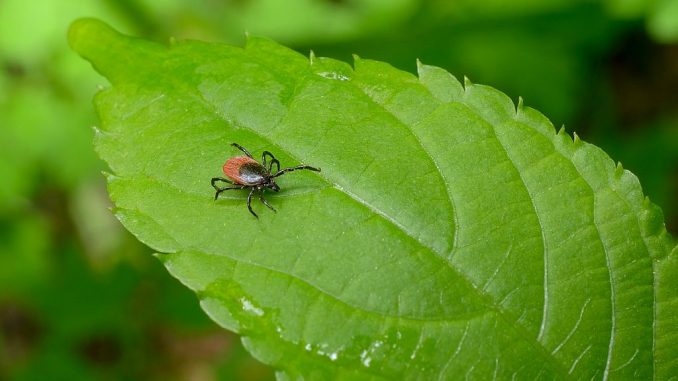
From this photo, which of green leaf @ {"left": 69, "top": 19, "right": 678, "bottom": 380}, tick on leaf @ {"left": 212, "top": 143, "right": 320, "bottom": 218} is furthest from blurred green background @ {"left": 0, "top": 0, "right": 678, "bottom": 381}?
green leaf @ {"left": 69, "top": 19, "right": 678, "bottom": 380}

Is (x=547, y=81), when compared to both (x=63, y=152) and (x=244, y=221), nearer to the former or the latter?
(x=63, y=152)

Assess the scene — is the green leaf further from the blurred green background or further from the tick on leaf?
the blurred green background

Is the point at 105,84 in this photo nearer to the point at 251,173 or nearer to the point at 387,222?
the point at 251,173

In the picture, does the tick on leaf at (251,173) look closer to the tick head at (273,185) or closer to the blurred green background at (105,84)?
the tick head at (273,185)

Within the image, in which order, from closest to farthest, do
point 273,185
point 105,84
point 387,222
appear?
point 387,222 → point 273,185 → point 105,84

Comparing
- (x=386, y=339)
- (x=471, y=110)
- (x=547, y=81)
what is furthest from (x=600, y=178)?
(x=547, y=81)

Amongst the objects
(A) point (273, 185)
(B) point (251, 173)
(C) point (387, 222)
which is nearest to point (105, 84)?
(B) point (251, 173)
